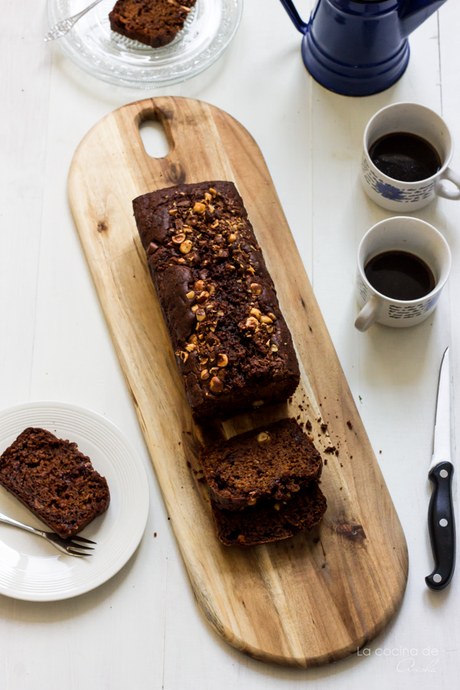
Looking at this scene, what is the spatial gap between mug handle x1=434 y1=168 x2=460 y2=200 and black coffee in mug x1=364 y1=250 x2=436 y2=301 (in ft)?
0.95

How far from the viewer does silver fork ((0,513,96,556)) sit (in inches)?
88.8

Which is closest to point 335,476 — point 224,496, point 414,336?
point 224,496

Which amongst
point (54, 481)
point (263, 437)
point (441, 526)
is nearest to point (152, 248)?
point (263, 437)

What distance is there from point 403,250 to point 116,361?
1235 millimetres

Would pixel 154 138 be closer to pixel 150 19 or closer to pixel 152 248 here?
pixel 150 19

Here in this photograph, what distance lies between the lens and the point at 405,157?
8.46 feet

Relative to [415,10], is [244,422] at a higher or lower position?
lower

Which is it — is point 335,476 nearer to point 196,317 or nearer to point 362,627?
point 362,627

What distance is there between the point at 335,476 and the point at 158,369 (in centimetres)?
80

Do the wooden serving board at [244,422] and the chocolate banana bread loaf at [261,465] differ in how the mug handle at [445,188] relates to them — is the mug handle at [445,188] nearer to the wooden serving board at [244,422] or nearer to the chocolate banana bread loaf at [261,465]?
the wooden serving board at [244,422]

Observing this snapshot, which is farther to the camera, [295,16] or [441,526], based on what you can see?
[295,16]

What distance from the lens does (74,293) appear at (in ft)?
8.48

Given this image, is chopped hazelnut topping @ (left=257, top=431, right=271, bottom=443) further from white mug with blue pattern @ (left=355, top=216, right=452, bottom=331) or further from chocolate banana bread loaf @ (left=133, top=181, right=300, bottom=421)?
white mug with blue pattern @ (left=355, top=216, right=452, bottom=331)

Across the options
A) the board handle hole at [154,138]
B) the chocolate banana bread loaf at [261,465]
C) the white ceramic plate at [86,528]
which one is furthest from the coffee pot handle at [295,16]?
the white ceramic plate at [86,528]
